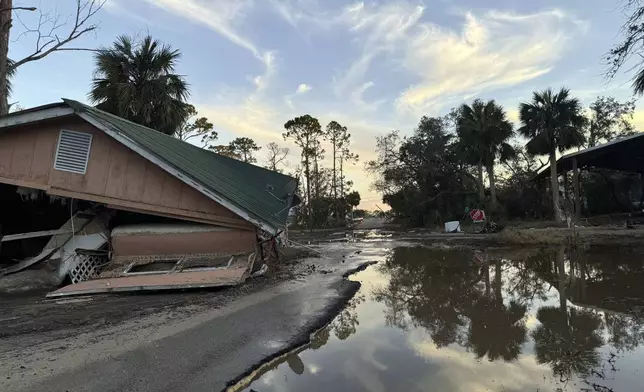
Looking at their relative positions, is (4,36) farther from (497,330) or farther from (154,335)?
(497,330)

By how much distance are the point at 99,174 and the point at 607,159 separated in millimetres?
29366

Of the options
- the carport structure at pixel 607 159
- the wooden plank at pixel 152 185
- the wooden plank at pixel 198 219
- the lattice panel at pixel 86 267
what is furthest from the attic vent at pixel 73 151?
the carport structure at pixel 607 159

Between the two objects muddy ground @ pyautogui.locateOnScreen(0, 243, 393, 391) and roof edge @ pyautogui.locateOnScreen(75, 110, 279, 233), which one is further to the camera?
roof edge @ pyautogui.locateOnScreen(75, 110, 279, 233)

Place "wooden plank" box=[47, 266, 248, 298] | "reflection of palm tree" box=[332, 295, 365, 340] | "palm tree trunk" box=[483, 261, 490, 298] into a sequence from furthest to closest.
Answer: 1. "palm tree trunk" box=[483, 261, 490, 298]
2. "wooden plank" box=[47, 266, 248, 298]
3. "reflection of palm tree" box=[332, 295, 365, 340]

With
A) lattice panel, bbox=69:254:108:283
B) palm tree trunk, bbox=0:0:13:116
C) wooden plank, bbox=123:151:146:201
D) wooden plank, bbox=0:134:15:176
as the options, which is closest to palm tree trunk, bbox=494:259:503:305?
wooden plank, bbox=123:151:146:201

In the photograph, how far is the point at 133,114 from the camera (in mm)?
18859

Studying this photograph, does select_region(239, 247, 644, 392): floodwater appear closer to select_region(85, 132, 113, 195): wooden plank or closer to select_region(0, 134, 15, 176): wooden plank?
select_region(85, 132, 113, 195): wooden plank

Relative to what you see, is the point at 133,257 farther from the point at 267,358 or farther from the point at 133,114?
the point at 133,114

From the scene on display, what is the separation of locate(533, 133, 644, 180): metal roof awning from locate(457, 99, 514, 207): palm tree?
3.84m

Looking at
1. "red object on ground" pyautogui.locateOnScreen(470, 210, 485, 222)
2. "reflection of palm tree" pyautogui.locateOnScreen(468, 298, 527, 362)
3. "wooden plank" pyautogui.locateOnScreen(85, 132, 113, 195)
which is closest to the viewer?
"reflection of palm tree" pyautogui.locateOnScreen(468, 298, 527, 362)

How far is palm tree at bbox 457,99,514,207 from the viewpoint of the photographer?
110 ft

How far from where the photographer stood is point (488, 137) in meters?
33.6

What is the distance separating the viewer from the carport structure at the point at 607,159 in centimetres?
2331

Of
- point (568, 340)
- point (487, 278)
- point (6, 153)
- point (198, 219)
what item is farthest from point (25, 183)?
point (487, 278)
